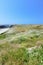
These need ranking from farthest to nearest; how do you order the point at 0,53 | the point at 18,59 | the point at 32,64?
1. the point at 0,53
2. the point at 18,59
3. the point at 32,64

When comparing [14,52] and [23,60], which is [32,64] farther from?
[14,52]

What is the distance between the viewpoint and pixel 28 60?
69.1 ft

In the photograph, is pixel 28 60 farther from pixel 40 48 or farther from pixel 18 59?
pixel 40 48

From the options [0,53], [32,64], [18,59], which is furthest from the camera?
[0,53]

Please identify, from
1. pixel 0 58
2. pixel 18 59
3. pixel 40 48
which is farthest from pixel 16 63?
pixel 40 48

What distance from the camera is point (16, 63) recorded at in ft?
66.5

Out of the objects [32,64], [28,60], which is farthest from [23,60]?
[32,64]

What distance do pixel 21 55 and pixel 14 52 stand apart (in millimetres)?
1144

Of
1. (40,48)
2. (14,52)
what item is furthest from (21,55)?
(40,48)

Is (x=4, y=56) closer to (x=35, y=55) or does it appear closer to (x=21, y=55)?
(x=21, y=55)

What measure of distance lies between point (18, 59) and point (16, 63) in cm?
82

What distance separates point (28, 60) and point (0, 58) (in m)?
3.01

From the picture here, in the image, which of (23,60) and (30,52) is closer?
(23,60)

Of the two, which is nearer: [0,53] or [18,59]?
[18,59]
